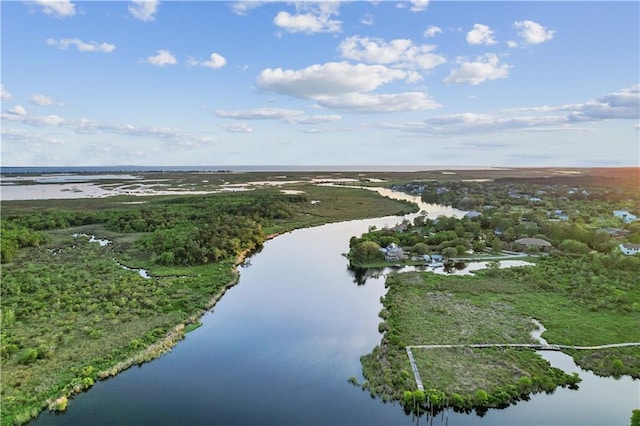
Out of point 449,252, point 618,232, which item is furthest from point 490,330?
point 618,232

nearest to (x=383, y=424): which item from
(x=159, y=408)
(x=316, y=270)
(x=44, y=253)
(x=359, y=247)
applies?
(x=159, y=408)

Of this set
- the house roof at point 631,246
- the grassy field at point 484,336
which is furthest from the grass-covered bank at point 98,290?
the house roof at point 631,246

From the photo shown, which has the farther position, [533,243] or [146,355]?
[533,243]

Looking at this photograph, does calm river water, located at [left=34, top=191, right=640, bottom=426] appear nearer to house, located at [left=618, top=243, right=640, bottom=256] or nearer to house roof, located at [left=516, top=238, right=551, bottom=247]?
house roof, located at [left=516, top=238, right=551, bottom=247]

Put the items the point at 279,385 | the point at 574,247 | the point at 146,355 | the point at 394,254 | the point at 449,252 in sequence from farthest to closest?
the point at 449,252
the point at 574,247
the point at 394,254
the point at 146,355
the point at 279,385

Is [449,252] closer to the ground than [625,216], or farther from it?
closer to the ground

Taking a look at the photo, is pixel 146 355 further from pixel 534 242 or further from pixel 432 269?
pixel 534 242
